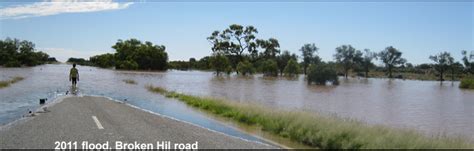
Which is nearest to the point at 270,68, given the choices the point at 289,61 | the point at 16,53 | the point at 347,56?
the point at 289,61

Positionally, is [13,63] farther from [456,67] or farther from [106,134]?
[106,134]

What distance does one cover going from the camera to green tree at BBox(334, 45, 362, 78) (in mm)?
142625

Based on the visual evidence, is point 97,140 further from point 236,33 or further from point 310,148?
point 236,33

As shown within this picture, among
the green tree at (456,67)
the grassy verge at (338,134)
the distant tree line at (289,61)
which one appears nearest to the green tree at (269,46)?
the distant tree line at (289,61)

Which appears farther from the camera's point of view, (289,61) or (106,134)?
(289,61)

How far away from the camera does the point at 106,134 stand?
10422 mm

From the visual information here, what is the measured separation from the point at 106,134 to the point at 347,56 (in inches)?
5443

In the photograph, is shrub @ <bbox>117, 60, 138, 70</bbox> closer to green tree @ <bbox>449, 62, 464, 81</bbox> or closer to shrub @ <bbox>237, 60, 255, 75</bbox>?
shrub @ <bbox>237, 60, 255, 75</bbox>

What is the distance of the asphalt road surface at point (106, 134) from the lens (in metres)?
9.21

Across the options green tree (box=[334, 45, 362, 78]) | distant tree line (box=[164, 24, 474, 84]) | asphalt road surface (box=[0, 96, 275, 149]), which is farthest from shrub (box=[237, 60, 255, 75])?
asphalt road surface (box=[0, 96, 275, 149])

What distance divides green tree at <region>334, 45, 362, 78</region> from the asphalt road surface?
13341cm

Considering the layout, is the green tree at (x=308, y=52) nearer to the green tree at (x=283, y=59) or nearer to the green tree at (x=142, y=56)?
the green tree at (x=283, y=59)

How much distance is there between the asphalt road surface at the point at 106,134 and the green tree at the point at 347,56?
133 m

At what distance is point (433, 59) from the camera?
12388cm
